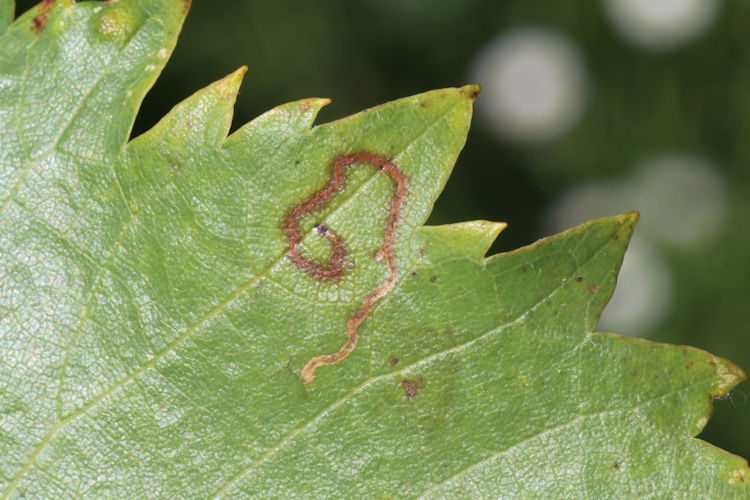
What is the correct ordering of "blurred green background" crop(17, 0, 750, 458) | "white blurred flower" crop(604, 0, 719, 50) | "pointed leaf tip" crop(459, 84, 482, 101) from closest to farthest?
"pointed leaf tip" crop(459, 84, 482, 101) < "blurred green background" crop(17, 0, 750, 458) < "white blurred flower" crop(604, 0, 719, 50)

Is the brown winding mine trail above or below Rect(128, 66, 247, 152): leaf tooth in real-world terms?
below

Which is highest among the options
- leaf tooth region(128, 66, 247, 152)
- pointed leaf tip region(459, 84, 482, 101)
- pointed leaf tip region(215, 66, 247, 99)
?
pointed leaf tip region(215, 66, 247, 99)

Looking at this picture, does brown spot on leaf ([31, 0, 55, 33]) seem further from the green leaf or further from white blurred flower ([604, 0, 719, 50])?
white blurred flower ([604, 0, 719, 50])

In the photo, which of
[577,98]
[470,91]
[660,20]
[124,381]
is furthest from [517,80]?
[124,381]

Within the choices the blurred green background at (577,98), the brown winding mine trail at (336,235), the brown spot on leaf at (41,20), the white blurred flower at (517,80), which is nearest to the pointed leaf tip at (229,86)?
the brown winding mine trail at (336,235)

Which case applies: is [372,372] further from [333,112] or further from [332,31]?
[332,31]

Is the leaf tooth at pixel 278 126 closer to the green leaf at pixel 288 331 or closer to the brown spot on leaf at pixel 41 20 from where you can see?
the green leaf at pixel 288 331

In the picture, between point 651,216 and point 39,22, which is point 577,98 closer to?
point 651,216

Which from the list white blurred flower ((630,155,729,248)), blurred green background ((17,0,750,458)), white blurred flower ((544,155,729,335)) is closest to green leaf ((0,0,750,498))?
blurred green background ((17,0,750,458))
